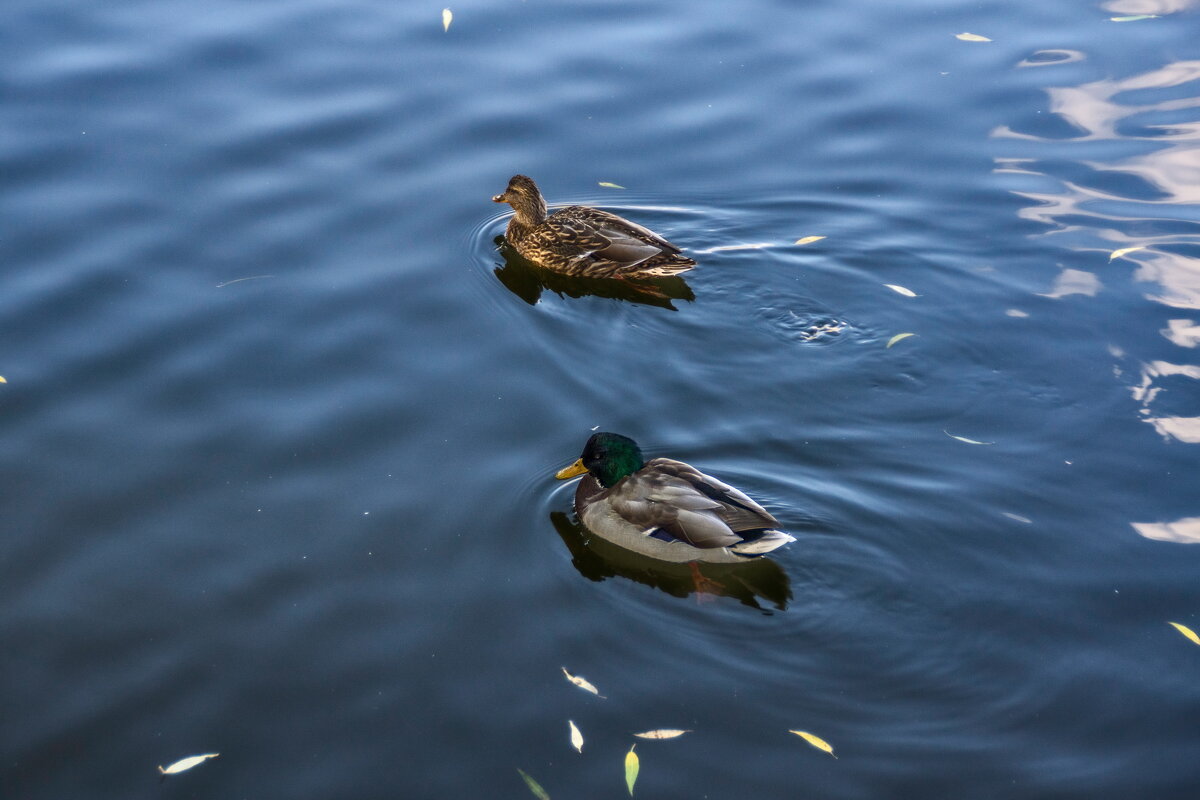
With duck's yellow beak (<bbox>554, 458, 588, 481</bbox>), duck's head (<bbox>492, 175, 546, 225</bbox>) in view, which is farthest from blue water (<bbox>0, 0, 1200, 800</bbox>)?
duck's head (<bbox>492, 175, 546, 225</bbox>)

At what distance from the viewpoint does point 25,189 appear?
800 centimetres

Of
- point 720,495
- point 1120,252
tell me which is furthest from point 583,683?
point 1120,252

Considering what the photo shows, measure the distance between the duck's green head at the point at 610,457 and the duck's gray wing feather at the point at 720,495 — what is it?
103 millimetres

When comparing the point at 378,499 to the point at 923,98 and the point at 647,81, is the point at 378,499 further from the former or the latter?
the point at 923,98

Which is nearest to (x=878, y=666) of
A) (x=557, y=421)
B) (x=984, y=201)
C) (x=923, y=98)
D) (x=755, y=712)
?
(x=755, y=712)

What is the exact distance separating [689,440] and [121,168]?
17.0ft

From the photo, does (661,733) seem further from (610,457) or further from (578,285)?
(578,285)

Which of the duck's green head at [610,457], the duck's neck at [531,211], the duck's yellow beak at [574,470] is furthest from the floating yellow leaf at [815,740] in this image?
the duck's neck at [531,211]

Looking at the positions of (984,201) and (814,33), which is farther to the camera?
(814,33)

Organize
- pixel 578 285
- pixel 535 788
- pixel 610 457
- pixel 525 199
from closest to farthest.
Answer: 1. pixel 535 788
2. pixel 610 457
3. pixel 578 285
4. pixel 525 199

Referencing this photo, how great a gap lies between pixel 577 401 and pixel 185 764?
3.05 meters

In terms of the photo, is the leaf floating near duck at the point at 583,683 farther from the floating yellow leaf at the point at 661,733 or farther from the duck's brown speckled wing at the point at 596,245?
the duck's brown speckled wing at the point at 596,245

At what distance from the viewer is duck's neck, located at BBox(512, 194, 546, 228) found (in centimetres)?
823

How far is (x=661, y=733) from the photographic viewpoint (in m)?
4.56
